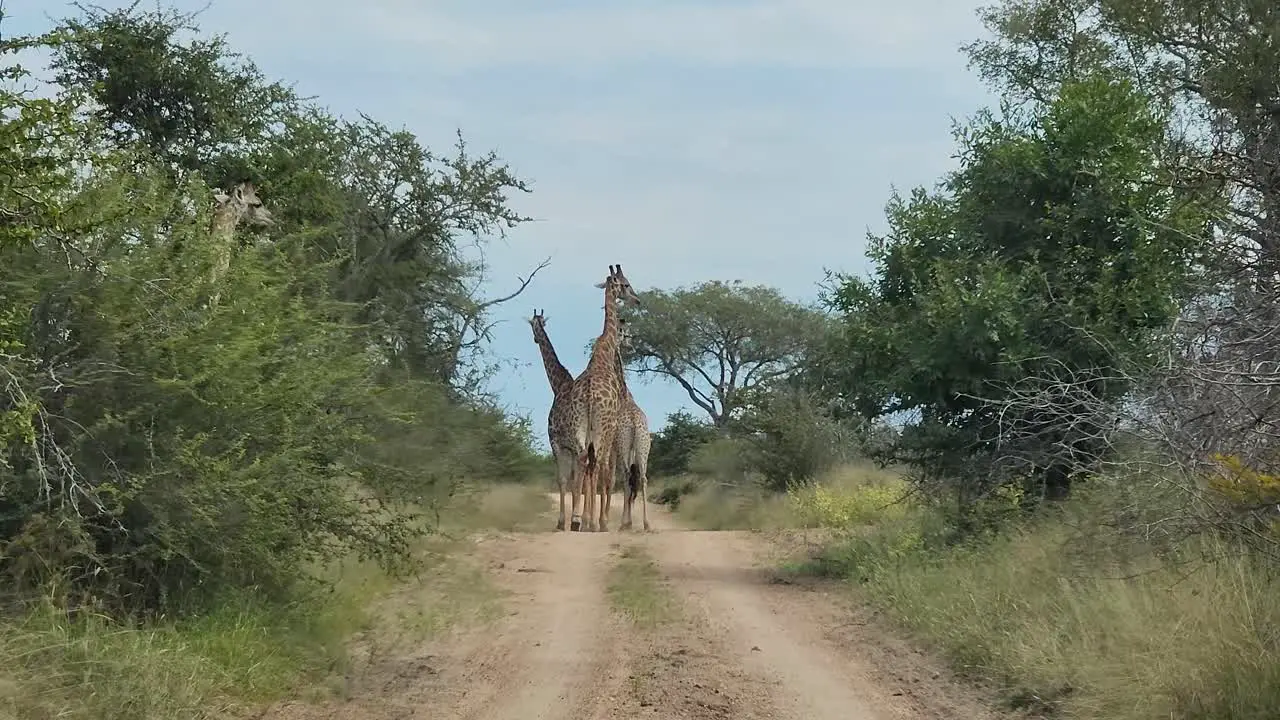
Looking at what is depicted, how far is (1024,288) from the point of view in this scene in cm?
1334

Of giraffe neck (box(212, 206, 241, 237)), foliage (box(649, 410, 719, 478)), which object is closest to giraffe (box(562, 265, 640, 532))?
giraffe neck (box(212, 206, 241, 237))

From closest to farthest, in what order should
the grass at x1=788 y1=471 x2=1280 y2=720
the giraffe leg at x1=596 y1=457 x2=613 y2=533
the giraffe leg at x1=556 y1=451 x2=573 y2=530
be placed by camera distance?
the grass at x1=788 y1=471 x2=1280 y2=720 < the giraffe leg at x1=556 y1=451 x2=573 y2=530 < the giraffe leg at x1=596 y1=457 x2=613 y2=533

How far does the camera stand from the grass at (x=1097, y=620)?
6.78m

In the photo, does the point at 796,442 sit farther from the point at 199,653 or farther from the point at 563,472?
the point at 199,653

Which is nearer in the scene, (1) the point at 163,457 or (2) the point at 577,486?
(1) the point at 163,457

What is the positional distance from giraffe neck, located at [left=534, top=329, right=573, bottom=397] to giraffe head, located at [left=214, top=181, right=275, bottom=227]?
9674 millimetres

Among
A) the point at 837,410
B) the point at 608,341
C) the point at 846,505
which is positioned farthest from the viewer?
the point at 608,341

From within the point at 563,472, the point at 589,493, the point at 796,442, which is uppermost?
the point at 796,442

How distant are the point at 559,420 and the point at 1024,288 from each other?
9.54 metres

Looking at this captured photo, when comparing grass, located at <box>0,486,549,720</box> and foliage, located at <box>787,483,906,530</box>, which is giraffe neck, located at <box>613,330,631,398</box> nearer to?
foliage, located at <box>787,483,906,530</box>

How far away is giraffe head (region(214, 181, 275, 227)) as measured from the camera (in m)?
11.7

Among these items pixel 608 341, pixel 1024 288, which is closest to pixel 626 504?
pixel 608 341

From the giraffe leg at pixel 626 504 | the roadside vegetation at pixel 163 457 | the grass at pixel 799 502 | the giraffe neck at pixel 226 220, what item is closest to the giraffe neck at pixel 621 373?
the giraffe leg at pixel 626 504

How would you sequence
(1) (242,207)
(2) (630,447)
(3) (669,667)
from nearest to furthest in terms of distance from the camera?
(3) (669,667), (1) (242,207), (2) (630,447)
